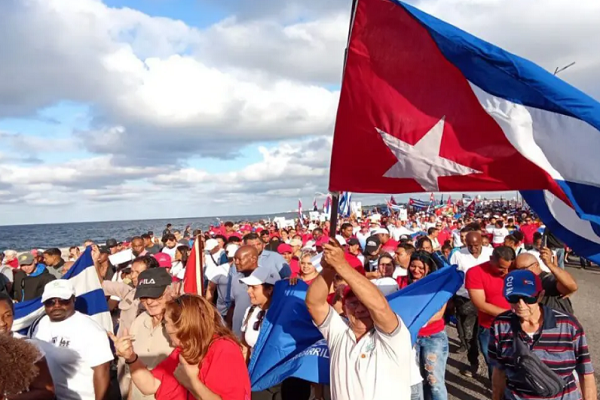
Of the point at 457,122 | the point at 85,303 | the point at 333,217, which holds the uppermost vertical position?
the point at 457,122

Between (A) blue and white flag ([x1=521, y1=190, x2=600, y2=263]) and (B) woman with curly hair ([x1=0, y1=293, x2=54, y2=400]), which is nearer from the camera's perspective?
(B) woman with curly hair ([x1=0, y1=293, x2=54, y2=400])

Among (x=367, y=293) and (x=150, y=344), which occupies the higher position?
(x=367, y=293)

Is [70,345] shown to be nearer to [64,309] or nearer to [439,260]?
[64,309]

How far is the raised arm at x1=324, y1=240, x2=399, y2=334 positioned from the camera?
2561 millimetres

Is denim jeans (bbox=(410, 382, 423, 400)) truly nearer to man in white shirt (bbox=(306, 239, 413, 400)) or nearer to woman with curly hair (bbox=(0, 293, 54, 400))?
man in white shirt (bbox=(306, 239, 413, 400))

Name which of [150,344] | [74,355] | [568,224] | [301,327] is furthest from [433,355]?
[74,355]

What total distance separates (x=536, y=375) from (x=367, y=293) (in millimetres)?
1266

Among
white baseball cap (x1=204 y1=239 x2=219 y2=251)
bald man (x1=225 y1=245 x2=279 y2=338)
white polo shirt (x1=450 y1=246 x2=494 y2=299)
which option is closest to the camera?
bald man (x1=225 y1=245 x2=279 y2=338)

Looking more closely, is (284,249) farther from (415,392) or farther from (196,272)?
(415,392)

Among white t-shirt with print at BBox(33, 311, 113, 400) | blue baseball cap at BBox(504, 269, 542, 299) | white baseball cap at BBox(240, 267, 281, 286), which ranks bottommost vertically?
white t-shirt with print at BBox(33, 311, 113, 400)

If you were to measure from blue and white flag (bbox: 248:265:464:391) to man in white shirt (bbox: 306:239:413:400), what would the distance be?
38.5 inches

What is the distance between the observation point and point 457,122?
3115mm

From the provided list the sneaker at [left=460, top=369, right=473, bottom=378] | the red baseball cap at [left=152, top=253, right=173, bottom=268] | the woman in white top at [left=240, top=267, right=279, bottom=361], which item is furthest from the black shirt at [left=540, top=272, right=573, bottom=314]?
the red baseball cap at [left=152, top=253, right=173, bottom=268]

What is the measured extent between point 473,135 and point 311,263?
10.3 ft
